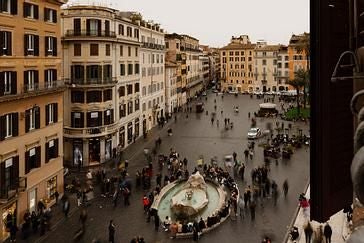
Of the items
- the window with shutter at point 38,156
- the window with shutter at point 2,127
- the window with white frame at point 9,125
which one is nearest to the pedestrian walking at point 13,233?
the window with shutter at point 2,127

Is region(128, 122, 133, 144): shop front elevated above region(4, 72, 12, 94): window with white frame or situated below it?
below

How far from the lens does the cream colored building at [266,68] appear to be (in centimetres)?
13250

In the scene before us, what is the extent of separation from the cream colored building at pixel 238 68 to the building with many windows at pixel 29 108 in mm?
108702

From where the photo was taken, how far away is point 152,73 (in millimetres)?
65875

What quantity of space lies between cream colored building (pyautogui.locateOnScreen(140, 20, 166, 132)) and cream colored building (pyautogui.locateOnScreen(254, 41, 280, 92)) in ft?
212

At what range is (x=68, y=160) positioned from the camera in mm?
43531

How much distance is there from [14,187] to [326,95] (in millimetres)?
23126

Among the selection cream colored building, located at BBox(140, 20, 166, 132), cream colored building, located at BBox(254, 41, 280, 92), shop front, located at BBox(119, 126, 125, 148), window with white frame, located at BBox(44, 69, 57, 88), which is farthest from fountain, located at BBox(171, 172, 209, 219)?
cream colored building, located at BBox(254, 41, 280, 92)

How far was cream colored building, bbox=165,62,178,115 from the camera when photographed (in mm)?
77250

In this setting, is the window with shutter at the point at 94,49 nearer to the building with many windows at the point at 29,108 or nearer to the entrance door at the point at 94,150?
the entrance door at the point at 94,150

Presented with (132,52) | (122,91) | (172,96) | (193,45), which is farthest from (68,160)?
(193,45)

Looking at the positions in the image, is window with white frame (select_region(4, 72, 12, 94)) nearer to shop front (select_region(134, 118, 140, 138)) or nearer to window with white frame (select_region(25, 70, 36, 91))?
window with white frame (select_region(25, 70, 36, 91))

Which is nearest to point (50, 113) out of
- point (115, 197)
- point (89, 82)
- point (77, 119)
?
point (115, 197)

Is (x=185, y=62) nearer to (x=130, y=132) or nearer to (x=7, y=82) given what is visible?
(x=130, y=132)
